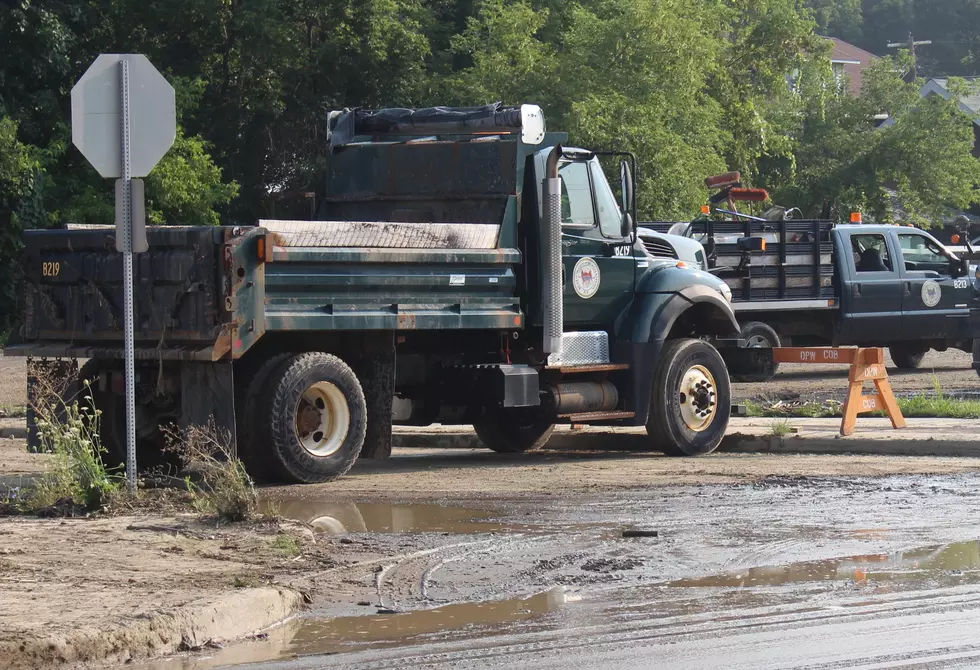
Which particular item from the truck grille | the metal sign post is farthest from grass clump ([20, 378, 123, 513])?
the truck grille

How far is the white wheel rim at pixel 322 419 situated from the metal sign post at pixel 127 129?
219 cm

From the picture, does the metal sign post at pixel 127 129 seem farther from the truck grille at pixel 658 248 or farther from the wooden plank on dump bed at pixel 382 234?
the truck grille at pixel 658 248

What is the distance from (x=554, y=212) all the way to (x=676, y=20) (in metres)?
19.4

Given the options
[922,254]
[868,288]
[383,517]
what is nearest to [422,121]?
[383,517]

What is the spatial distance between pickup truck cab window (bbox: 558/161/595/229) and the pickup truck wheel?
11.6 metres

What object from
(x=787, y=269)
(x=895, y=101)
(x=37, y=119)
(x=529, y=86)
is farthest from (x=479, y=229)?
(x=895, y=101)

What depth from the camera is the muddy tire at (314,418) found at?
11297 millimetres

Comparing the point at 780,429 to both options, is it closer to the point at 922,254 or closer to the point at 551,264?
the point at 551,264

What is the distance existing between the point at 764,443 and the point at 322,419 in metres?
4.63

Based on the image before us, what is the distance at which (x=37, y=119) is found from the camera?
99.5ft

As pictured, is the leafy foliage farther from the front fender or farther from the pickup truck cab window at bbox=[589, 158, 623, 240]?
the pickup truck cab window at bbox=[589, 158, 623, 240]

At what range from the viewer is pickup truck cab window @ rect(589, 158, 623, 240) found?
13.6m

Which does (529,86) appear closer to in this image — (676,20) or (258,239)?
(676,20)

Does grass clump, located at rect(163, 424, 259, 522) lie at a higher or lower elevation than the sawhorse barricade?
lower
